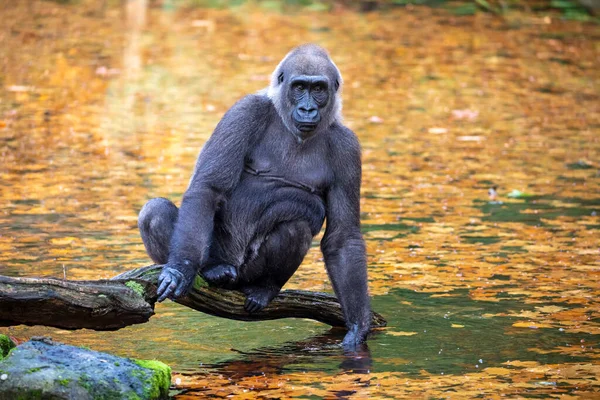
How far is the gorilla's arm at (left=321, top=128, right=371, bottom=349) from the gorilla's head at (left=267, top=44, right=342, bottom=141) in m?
0.21

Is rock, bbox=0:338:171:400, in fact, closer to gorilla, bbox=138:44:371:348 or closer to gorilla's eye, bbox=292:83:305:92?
gorilla, bbox=138:44:371:348

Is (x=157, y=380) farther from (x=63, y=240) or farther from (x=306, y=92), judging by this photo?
(x=63, y=240)

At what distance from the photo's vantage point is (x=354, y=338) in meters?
6.35

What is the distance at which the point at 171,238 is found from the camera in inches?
241

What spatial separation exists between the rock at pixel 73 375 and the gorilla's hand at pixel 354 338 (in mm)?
1397

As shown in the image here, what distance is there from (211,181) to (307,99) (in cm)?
72

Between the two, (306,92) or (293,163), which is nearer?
(306,92)

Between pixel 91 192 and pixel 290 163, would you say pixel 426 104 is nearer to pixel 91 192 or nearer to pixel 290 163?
pixel 91 192

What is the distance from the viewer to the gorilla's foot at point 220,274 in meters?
6.29

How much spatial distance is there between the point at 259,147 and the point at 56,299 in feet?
5.79

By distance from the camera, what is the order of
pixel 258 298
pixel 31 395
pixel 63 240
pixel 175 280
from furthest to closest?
pixel 63 240, pixel 258 298, pixel 175 280, pixel 31 395

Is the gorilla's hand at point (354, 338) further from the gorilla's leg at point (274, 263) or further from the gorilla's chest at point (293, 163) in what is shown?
the gorilla's chest at point (293, 163)

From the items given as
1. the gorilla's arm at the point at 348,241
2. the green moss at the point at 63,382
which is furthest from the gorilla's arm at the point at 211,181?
the green moss at the point at 63,382

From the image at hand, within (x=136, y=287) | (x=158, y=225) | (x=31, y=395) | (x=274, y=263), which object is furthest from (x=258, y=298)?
(x=31, y=395)
